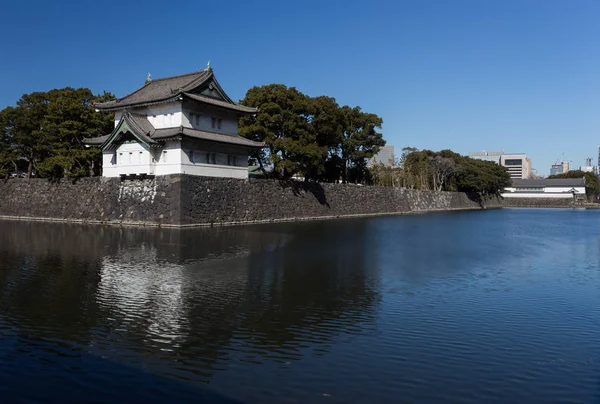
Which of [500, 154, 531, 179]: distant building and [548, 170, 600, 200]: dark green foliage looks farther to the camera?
[500, 154, 531, 179]: distant building

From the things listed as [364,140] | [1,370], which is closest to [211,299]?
[1,370]

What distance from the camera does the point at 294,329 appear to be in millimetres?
8008

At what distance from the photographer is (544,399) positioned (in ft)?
17.7

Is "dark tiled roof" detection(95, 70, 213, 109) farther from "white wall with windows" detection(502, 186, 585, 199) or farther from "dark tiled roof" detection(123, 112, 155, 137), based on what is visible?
"white wall with windows" detection(502, 186, 585, 199)

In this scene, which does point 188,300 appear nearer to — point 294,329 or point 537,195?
point 294,329

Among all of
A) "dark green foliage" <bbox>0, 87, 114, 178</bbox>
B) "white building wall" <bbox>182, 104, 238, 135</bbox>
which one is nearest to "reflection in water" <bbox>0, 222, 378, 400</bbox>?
"white building wall" <bbox>182, 104, 238, 135</bbox>

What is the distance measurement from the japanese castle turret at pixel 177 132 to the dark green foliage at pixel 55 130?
6.53ft

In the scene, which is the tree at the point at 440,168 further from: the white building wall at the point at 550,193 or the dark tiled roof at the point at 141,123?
the dark tiled roof at the point at 141,123

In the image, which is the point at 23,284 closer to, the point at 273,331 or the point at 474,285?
the point at 273,331

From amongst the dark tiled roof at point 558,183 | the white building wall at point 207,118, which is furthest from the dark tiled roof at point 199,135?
the dark tiled roof at point 558,183

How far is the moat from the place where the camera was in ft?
18.5

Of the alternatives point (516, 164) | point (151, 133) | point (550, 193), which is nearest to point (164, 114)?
point (151, 133)

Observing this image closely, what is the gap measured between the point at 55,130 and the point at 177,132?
12.1m

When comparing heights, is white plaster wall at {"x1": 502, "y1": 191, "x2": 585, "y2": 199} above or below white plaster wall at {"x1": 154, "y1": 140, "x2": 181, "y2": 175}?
below
